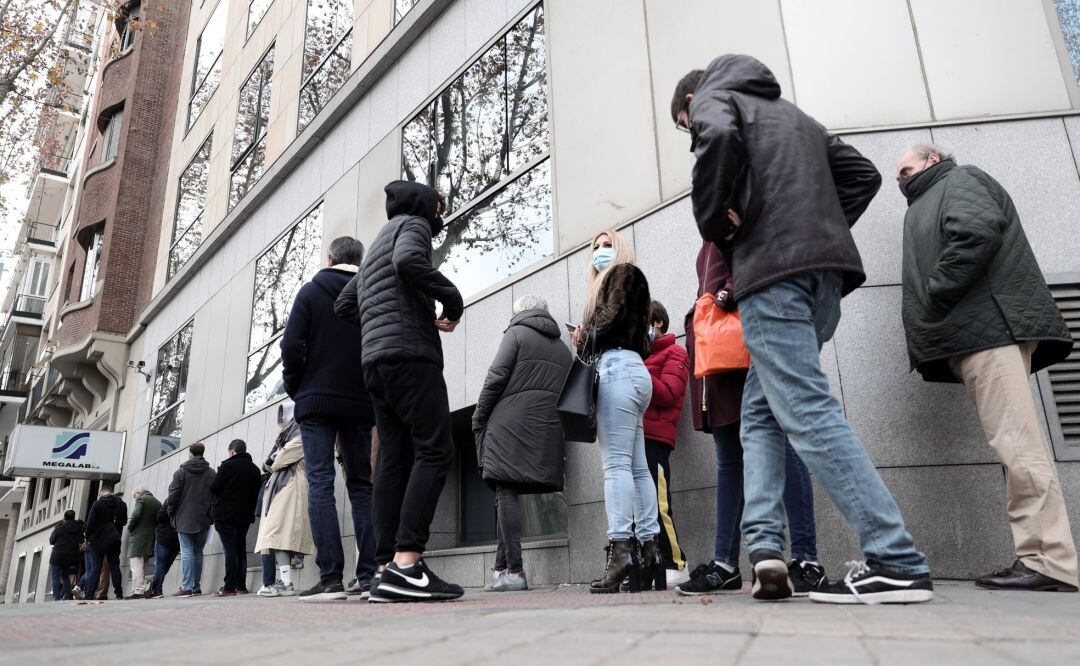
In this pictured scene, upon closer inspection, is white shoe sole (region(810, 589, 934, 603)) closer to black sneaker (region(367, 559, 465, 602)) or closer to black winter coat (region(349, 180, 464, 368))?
black sneaker (region(367, 559, 465, 602))

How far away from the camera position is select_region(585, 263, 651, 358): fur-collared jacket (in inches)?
162

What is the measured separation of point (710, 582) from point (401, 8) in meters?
9.15

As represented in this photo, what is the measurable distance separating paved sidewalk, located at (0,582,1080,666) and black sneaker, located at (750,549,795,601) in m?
0.20

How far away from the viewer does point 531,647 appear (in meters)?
1.57

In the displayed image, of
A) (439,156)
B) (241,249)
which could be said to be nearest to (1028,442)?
(439,156)

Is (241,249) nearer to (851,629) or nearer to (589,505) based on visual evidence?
(589,505)

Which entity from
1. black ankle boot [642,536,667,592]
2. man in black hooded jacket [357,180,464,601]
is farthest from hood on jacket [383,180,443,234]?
black ankle boot [642,536,667,592]

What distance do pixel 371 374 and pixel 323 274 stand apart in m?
1.44

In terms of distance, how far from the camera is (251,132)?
15.0 meters

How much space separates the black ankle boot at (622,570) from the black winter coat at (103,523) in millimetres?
10914

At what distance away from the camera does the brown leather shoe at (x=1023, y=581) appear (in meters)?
3.29

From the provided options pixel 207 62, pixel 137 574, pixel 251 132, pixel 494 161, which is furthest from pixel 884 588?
pixel 207 62

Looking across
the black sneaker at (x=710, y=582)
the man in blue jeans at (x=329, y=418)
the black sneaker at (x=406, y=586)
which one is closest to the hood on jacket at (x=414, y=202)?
the man in blue jeans at (x=329, y=418)

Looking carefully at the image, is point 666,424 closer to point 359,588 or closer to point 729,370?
point 729,370
